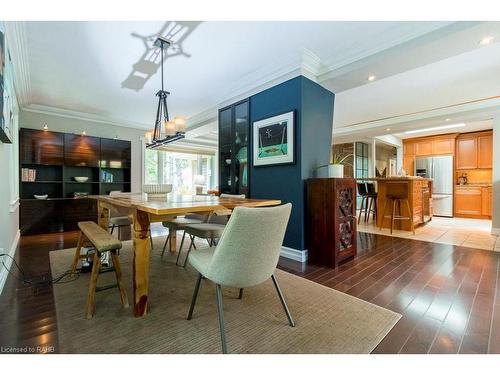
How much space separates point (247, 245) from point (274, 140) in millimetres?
2135

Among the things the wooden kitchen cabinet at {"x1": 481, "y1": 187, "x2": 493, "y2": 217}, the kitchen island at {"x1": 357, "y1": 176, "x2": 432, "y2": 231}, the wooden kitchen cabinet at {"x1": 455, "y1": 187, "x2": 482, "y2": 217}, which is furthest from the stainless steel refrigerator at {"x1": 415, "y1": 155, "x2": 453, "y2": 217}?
the kitchen island at {"x1": 357, "y1": 176, "x2": 432, "y2": 231}

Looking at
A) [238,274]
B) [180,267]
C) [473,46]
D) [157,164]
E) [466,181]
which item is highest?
[473,46]

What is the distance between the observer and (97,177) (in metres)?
5.13

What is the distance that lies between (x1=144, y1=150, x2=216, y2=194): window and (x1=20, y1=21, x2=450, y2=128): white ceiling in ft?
8.79

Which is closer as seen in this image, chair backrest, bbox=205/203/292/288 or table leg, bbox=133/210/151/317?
chair backrest, bbox=205/203/292/288

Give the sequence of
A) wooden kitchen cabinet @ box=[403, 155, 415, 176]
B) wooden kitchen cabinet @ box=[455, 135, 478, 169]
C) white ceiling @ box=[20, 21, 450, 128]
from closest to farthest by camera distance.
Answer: white ceiling @ box=[20, 21, 450, 128] → wooden kitchen cabinet @ box=[455, 135, 478, 169] → wooden kitchen cabinet @ box=[403, 155, 415, 176]

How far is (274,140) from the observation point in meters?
3.11

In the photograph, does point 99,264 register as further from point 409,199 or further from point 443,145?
point 443,145

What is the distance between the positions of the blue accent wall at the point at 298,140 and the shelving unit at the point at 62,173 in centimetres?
370

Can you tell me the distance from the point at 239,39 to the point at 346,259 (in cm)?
277

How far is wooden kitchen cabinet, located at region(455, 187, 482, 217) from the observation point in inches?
241

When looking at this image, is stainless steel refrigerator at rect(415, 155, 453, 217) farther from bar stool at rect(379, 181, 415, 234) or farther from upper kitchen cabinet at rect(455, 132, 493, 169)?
bar stool at rect(379, 181, 415, 234)
